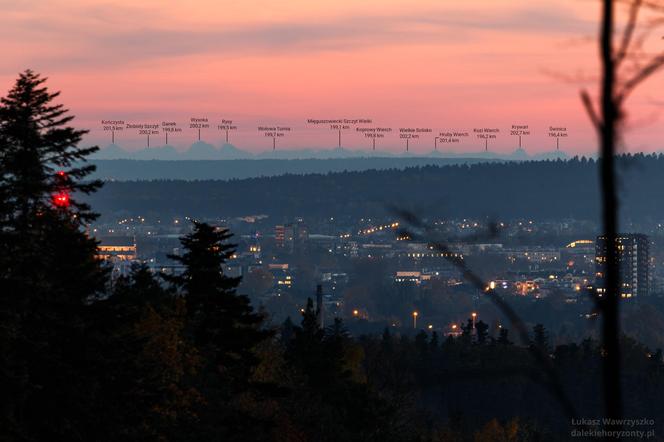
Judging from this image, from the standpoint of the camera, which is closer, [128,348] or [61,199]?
[128,348]

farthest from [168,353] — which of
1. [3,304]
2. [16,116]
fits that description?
[3,304]

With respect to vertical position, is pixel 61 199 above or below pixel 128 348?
above

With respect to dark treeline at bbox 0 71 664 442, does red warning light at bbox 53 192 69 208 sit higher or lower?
higher

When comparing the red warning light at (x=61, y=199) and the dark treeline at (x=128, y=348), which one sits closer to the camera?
the dark treeline at (x=128, y=348)

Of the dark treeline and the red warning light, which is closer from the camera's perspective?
the dark treeline

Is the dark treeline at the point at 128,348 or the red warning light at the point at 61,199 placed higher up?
the red warning light at the point at 61,199

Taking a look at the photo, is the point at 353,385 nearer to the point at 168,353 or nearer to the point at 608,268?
the point at 168,353

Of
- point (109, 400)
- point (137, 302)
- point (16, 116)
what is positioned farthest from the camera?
point (137, 302)

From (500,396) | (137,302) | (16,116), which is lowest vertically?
(500,396)
